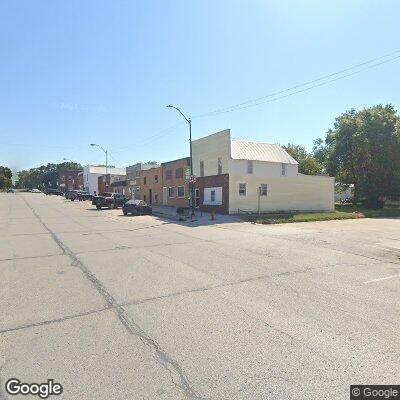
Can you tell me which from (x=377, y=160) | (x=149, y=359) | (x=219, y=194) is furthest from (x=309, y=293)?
(x=377, y=160)

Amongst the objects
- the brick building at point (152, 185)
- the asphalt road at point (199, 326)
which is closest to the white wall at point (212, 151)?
the brick building at point (152, 185)

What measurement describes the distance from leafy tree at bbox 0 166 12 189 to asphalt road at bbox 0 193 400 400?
145 meters

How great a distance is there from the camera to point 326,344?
4617 millimetres

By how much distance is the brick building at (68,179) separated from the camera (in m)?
119

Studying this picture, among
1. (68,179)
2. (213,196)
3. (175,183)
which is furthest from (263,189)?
(68,179)

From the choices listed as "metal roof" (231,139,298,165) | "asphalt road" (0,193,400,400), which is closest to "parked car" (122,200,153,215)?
"metal roof" (231,139,298,165)

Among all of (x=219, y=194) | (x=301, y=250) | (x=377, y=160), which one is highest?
(x=377, y=160)

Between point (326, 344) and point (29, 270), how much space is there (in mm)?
7751

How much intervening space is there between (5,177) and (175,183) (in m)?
126

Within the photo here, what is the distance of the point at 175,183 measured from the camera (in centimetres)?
4009

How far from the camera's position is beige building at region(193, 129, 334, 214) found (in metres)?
31.2

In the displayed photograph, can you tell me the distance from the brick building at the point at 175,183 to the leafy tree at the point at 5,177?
11851 centimetres

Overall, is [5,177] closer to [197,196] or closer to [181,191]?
[181,191]

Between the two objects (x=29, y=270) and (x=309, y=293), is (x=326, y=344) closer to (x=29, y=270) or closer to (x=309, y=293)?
(x=309, y=293)
